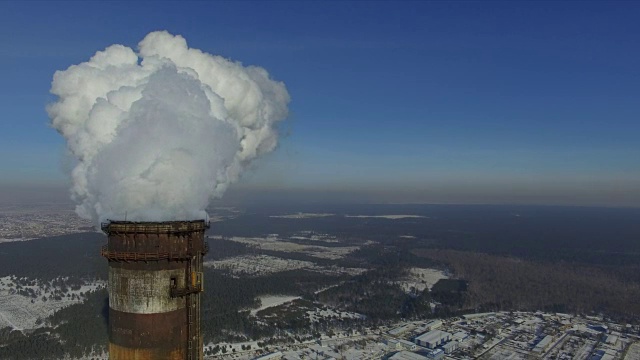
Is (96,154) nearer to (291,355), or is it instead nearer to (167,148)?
(167,148)

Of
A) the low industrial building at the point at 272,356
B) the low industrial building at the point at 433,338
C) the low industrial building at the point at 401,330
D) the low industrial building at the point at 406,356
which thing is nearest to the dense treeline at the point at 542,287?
the low industrial building at the point at 401,330

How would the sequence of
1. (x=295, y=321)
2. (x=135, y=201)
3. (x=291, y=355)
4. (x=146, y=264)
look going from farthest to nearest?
(x=295, y=321)
(x=291, y=355)
(x=135, y=201)
(x=146, y=264)

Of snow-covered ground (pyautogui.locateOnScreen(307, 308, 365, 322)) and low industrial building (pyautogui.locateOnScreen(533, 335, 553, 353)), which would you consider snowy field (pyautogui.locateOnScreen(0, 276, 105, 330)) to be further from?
low industrial building (pyautogui.locateOnScreen(533, 335, 553, 353))

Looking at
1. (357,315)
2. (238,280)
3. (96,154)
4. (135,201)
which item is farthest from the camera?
(238,280)

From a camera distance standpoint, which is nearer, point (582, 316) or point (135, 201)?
point (135, 201)

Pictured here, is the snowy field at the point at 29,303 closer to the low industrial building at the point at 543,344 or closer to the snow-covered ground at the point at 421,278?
the snow-covered ground at the point at 421,278

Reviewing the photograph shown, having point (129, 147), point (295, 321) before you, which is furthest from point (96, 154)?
point (295, 321)

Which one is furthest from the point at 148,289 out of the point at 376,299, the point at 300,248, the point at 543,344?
the point at 300,248
